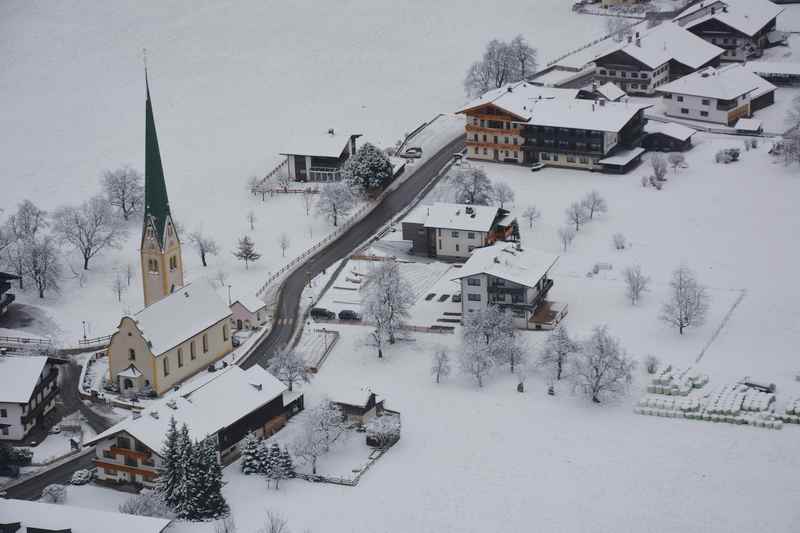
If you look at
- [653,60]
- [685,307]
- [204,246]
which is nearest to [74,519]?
[204,246]

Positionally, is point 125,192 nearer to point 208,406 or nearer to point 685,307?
point 208,406

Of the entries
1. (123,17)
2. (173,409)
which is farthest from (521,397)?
(123,17)

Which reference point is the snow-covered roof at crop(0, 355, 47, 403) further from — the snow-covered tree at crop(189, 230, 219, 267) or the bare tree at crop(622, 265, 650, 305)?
the bare tree at crop(622, 265, 650, 305)

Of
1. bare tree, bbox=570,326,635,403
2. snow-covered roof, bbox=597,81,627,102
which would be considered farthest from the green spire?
snow-covered roof, bbox=597,81,627,102

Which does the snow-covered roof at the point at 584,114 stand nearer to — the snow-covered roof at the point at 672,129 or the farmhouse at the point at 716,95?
the snow-covered roof at the point at 672,129

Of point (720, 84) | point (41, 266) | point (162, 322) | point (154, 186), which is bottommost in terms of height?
point (162, 322)
